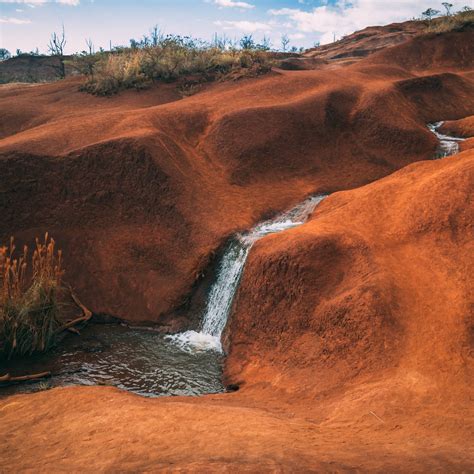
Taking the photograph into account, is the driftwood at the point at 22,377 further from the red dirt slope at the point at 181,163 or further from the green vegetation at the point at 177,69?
the green vegetation at the point at 177,69

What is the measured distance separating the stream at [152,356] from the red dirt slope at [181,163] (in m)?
0.43

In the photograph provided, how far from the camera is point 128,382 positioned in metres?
6.71

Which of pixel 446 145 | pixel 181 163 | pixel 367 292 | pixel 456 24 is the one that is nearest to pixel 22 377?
pixel 367 292

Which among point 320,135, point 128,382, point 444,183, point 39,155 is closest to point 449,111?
point 320,135

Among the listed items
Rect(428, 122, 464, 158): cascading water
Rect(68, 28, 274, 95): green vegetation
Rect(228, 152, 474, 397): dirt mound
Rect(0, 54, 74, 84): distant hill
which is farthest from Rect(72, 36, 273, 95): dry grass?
Rect(0, 54, 74, 84): distant hill

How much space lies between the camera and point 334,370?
5.76 meters

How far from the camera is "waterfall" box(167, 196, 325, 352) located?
7.89 m

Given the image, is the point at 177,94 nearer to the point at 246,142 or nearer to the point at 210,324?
the point at 246,142

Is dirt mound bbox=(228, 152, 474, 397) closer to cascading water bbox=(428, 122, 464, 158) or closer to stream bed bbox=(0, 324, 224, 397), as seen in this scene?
stream bed bbox=(0, 324, 224, 397)

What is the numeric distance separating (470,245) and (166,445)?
15.5 feet

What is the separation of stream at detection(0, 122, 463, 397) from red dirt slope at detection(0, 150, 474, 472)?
42cm

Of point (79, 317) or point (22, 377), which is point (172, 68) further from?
point (22, 377)

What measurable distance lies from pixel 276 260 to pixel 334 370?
2.01m

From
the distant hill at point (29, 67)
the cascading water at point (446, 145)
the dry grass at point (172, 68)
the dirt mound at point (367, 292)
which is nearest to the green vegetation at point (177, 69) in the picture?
the dry grass at point (172, 68)
